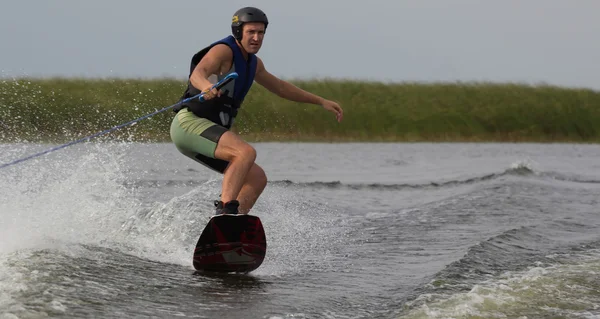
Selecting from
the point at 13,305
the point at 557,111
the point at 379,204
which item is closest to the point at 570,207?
the point at 379,204

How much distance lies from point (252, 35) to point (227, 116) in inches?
28.9

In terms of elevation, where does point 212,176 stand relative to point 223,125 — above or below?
below

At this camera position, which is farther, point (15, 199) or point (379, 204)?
point (379, 204)

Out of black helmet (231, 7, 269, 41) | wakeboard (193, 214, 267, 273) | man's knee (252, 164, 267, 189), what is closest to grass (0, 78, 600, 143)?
man's knee (252, 164, 267, 189)

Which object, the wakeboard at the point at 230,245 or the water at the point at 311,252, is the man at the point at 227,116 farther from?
the water at the point at 311,252

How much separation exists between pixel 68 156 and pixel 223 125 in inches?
463

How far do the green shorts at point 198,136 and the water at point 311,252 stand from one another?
92 centimetres

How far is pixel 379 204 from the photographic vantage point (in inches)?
518

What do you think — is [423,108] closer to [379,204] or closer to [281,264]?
[379,204]

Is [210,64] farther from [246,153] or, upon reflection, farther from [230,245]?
[230,245]

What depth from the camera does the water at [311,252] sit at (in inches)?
213

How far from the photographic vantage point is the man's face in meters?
6.86

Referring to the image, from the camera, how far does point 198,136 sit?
689 cm

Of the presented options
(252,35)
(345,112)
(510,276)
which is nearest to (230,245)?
(252,35)
